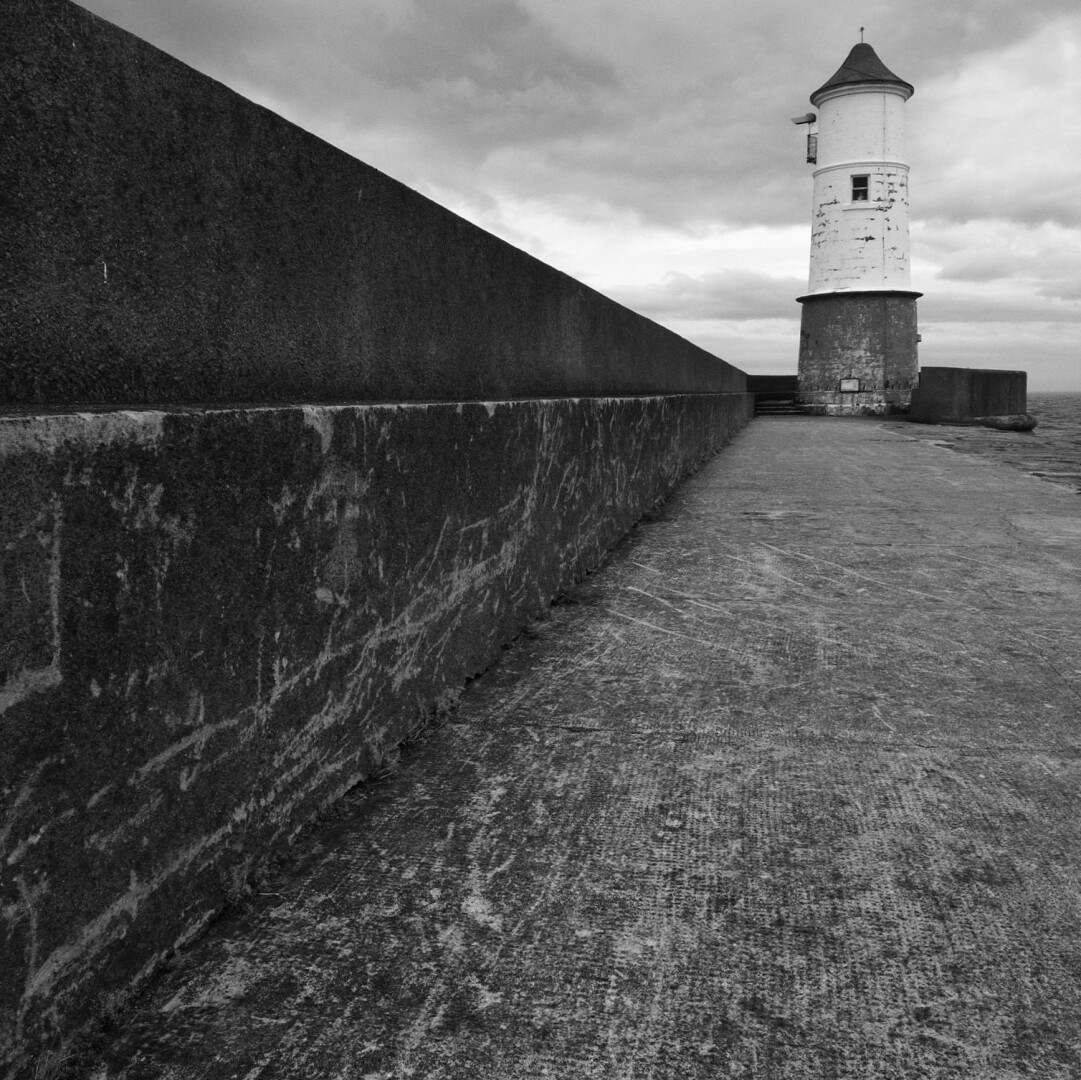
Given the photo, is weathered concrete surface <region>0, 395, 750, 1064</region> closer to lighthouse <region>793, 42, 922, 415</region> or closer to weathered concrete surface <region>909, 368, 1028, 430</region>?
weathered concrete surface <region>909, 368, 1028, 430</region>

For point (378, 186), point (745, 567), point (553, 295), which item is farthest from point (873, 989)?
point (553, 295)

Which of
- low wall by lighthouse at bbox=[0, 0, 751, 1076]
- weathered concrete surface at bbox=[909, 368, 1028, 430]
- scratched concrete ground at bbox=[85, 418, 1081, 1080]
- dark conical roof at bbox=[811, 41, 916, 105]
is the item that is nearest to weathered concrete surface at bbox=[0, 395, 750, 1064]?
low wall by lighthouse at bbox=[0, 0, 751, 1076]

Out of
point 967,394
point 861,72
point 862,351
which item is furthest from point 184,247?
point 861,72

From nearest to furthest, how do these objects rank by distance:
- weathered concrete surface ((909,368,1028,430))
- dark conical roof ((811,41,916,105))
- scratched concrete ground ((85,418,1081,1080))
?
scratched concrete ground ((85,418,1081,1080)) < weathered concrete surface ((909,368,1028,430)) < dark conical roof ((811,41,916,105))

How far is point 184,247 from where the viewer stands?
165 centimetres

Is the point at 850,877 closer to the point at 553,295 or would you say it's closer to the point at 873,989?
the point at 873,989

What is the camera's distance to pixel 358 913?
1.54 meters

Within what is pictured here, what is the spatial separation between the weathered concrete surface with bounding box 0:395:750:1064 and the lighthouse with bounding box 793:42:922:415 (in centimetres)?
2644

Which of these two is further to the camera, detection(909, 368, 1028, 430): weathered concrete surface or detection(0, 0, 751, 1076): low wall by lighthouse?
detection(909, 368, 1028, 430): weathered concrete surface

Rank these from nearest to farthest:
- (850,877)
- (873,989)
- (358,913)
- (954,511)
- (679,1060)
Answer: (679,1060) < (873,989) < (358,913) < (850,877) < (954,511)

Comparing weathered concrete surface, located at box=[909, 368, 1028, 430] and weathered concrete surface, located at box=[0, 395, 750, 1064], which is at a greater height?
weathered concrete surface, located at box=[909, 368, 1028, 430]

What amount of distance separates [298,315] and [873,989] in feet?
5.52

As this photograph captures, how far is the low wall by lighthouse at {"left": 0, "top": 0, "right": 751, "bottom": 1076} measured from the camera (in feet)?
3.76

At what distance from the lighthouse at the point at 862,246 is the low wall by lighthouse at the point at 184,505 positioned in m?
26.3
